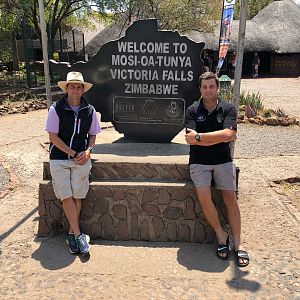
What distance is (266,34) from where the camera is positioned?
27.9 metres

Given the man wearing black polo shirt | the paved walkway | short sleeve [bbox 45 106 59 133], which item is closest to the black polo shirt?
the man wearing black polo shirt

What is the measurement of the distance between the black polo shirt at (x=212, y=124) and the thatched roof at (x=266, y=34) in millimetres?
21651

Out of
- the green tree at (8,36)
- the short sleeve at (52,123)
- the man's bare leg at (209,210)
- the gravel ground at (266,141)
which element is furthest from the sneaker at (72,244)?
the green tree at (8,36)

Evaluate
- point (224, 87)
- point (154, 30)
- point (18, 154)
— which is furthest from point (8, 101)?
point (154, 30)

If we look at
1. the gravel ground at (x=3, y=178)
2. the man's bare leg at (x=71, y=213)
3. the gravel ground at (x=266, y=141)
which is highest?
the man's bare leg at (x=71, y=213)

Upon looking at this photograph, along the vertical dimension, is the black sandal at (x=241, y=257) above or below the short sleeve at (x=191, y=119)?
below

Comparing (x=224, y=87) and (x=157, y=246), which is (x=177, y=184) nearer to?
(x=157, y=246)

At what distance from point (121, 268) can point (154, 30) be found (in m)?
2.60

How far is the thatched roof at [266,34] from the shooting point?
26062 mm

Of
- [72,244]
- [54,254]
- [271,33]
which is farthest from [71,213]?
[271,33]

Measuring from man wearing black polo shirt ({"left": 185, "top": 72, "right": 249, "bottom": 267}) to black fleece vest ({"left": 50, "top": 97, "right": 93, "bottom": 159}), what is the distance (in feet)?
3.14

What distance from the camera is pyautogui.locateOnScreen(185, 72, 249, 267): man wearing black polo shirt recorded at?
357cm

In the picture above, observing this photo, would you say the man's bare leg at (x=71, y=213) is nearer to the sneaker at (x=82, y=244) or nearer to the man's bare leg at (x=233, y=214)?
the sneaker at (x=82, y=244)

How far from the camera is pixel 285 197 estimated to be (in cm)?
506
